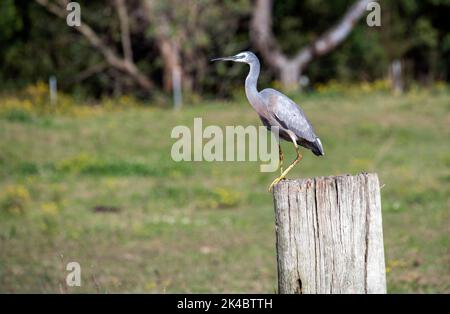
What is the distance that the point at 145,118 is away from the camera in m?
21.2

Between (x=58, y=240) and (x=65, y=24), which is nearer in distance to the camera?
(x=58, y=240)

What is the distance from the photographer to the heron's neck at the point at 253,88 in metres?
5.38

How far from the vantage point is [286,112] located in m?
5.56

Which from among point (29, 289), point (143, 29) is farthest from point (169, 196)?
point (143, 29)

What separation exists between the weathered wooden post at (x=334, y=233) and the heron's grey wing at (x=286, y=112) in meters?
0.56

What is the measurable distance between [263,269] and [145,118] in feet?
36.1

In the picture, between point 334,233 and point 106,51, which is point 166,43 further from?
point 334,233

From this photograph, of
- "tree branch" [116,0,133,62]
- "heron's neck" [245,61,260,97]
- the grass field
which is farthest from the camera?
"tree branch" [116,0,133,62]

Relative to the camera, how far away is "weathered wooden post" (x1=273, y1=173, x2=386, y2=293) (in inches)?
199

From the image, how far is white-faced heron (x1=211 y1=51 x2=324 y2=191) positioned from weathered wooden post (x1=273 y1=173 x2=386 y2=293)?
376 millimetres

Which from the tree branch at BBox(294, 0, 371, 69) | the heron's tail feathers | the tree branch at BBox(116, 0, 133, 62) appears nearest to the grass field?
the heron's tail feathers

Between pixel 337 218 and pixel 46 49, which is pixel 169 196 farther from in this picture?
pixel 46 49

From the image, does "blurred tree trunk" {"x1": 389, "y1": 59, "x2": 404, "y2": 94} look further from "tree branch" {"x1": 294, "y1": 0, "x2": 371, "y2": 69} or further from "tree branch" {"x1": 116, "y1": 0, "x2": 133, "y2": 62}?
"tree branch" {"x1": 116, "y1": 0, "x2": 133, "y2": 62}

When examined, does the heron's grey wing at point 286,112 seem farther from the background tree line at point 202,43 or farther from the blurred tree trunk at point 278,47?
the blurred tree trunk at point 278,47
